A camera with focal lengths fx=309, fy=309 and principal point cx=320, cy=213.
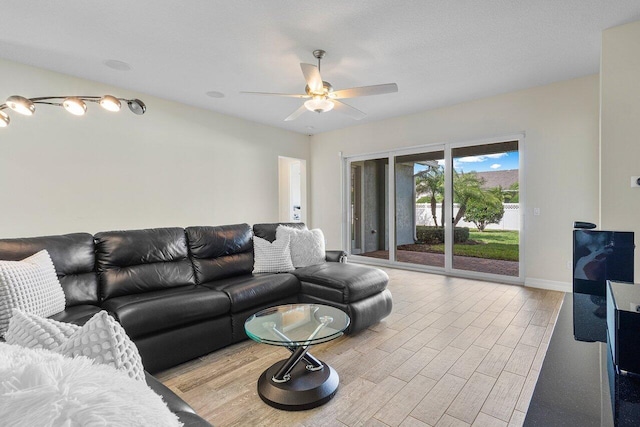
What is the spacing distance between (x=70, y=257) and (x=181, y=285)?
858 millimetres

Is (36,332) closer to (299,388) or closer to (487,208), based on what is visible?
(299,388)

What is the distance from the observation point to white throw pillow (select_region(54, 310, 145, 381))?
80 cm

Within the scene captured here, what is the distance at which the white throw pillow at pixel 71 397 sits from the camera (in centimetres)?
45

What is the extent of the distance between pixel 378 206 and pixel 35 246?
5.10m

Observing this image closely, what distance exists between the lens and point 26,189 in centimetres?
354

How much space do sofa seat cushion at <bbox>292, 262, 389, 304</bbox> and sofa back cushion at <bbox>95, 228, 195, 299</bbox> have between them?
111 centimetres

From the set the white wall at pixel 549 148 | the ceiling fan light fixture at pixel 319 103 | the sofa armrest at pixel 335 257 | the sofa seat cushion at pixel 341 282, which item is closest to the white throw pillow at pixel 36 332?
the sofa seat cushion at pixel 341 282

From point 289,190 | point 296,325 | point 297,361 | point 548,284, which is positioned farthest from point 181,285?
point 289,190

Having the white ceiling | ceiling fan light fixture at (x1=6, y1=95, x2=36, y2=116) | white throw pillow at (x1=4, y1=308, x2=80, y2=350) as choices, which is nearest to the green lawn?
the white ceiling

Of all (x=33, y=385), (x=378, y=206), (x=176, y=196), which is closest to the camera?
(x=33, y=385)

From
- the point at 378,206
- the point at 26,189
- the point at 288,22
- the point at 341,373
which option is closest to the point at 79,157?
the point at 26,189

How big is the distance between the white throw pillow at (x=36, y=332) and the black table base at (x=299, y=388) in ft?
4.13

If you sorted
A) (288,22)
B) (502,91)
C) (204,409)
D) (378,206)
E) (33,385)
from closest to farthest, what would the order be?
1. (33,385)
2. (204,409)
3. (288,22)
4. (502,91)
5. (378,206)

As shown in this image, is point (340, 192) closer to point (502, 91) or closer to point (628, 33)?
point (502, 91)
